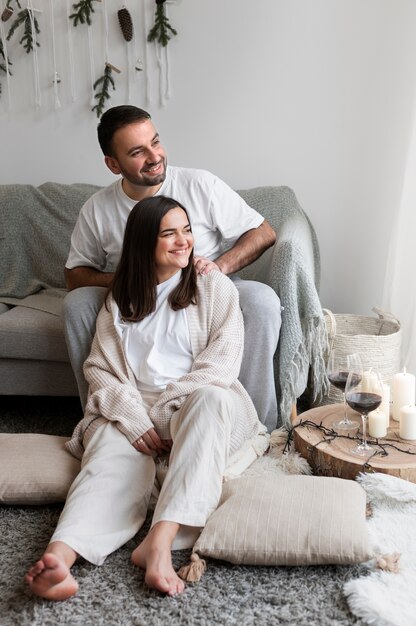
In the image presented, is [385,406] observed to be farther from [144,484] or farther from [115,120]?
[115,120]

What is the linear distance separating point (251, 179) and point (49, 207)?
0.85 meters

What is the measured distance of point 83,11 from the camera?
10.3ft

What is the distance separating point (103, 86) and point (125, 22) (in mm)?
277

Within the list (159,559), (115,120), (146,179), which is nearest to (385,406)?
(159,559)

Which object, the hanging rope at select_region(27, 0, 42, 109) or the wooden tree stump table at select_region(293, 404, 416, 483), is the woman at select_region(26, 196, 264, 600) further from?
the hanging rope at select_region(27, 0, 42, 109)

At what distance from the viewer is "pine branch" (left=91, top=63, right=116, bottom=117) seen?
10.5 ft

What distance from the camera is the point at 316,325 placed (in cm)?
239

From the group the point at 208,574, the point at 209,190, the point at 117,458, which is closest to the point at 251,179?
the point at 209,190

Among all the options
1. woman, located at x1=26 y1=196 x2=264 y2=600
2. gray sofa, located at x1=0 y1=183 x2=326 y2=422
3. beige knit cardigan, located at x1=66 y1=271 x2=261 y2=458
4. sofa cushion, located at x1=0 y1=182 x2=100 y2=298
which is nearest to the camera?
woman, located at x1=26 y1=196 x2=264 y2=600

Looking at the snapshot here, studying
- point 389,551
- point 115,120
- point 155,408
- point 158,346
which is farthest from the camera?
point 115,120

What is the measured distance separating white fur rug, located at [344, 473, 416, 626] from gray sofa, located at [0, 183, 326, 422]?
54cm

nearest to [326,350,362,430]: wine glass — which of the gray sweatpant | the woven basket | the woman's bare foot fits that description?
the gray sweatpant

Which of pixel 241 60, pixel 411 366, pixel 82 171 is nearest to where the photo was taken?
pixel 411 366

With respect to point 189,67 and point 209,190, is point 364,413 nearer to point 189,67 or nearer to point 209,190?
point 209,190
